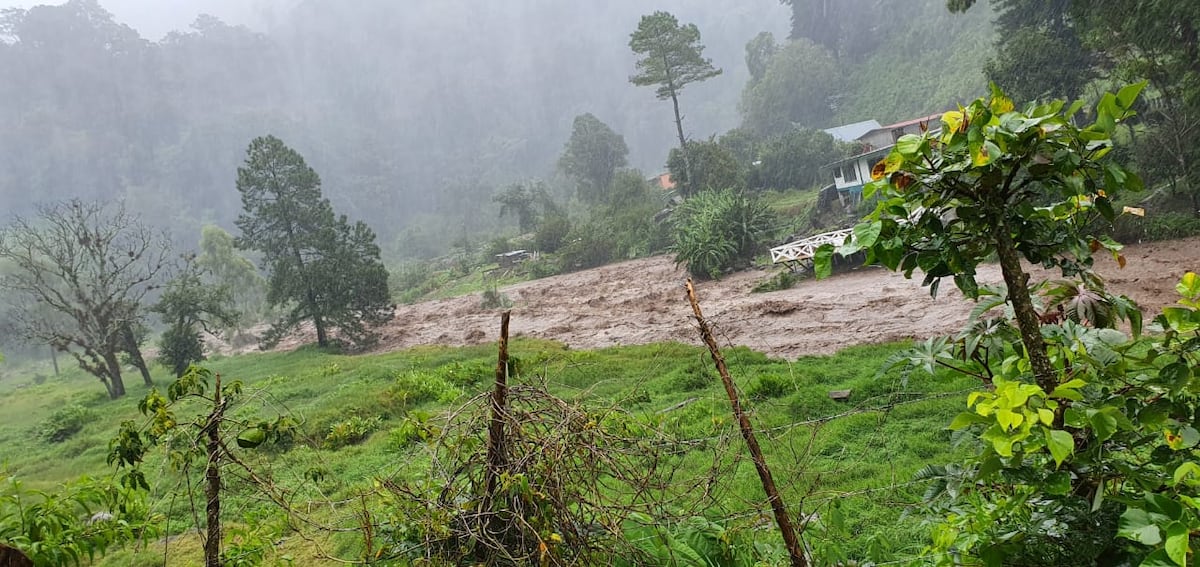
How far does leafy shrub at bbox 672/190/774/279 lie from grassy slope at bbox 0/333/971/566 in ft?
27.0

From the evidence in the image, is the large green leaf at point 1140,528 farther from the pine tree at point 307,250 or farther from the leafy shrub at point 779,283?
the pine tree at point 307,250

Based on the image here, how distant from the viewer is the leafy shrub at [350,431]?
337 inches

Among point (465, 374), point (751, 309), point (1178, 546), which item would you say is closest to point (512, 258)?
point (751, 309)

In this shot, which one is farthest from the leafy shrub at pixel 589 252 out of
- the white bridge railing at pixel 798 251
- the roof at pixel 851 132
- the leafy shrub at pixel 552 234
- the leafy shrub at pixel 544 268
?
the roof at pixel 851 132

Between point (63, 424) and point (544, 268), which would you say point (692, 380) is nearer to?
point (63, 424)

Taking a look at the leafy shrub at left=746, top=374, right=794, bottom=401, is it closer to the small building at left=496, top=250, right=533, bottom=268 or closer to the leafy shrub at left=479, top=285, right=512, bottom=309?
the leafy shrub at left=479, top=285, right=512, bottom=309

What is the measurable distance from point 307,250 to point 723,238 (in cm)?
1434

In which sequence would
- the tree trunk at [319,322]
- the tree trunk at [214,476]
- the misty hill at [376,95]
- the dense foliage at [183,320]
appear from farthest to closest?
1. the misty hill at [376,95]
2. the tree trunk at [319,322]
3. the dense foliage at [183,320]
4. the tree trunk at [214,476]

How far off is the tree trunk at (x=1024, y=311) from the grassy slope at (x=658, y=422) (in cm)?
65

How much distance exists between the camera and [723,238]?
20.7 meters

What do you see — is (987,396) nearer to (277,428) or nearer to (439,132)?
(277,428)

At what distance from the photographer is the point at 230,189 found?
98.4 metres

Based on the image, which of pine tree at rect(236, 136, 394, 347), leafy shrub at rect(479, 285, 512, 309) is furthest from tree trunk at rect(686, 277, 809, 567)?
leafy shrub at rect(479, 285, 512, 309)

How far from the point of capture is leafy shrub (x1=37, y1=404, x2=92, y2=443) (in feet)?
44.7
